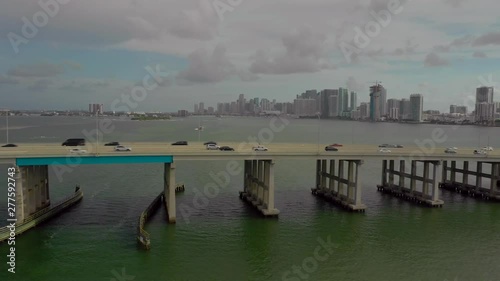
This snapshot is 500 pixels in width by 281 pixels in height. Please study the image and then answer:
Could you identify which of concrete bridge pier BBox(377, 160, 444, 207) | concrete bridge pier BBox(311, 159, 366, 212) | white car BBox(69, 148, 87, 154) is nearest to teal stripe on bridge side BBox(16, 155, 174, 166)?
white car BBox(69, 148, 87, 154)

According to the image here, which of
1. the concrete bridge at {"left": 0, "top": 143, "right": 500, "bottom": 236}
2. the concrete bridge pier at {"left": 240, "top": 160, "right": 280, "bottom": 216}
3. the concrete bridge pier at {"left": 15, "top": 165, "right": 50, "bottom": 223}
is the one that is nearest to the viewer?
the concrete bridge pier at {"left": 15, "top": 165, "right": 50, "bottom": 223}

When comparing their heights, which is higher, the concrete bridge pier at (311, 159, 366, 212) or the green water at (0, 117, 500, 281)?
the concrete bridge pier at (311, 159, 366, 212)

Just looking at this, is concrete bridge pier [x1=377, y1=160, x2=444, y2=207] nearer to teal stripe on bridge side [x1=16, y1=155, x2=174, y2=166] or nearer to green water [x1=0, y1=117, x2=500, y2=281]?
green water [x1=0, y1=117, x2=500, y2=281]

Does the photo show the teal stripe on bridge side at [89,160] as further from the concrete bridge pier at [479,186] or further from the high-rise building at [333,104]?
the high-rise building at [333,104]

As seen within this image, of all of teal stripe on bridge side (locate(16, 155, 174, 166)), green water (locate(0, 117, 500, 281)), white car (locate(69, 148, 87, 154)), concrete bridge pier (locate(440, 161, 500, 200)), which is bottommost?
green water (locate(0, 117, 500, 281))

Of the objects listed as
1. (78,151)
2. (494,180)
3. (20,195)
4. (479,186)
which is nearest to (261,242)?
(78,151)

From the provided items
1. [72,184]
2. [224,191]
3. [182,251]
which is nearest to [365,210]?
[224,191]

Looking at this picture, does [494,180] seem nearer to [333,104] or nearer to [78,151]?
[78,151]
